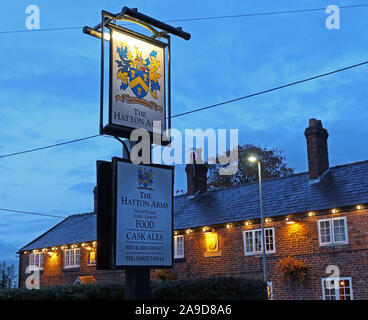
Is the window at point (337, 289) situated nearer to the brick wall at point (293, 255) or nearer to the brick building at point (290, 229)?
the brick building at point (290, 229)

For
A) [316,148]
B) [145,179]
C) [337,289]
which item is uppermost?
[316,148]

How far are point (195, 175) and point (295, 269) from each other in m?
12.6

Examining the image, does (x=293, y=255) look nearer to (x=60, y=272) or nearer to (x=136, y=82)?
(x=136, y=82)

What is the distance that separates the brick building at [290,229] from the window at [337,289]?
0.05 meters

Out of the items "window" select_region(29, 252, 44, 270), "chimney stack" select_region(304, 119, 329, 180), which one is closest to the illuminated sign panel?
"chimney stack" select_region(304, 119, 329, 180)

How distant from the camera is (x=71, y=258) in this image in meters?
39.8

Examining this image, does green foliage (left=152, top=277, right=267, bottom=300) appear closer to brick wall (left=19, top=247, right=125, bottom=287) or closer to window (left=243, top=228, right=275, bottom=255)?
window (left=243, top=228, right=275, bottom=255)

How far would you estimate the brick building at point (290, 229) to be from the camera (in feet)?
82.0

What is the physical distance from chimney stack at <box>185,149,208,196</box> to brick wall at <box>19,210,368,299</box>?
5735 mm

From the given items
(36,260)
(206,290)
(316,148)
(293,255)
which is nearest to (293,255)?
(293,255)

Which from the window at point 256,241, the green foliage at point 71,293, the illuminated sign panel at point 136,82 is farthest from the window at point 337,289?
the illuminated sign panel at point 136,82
